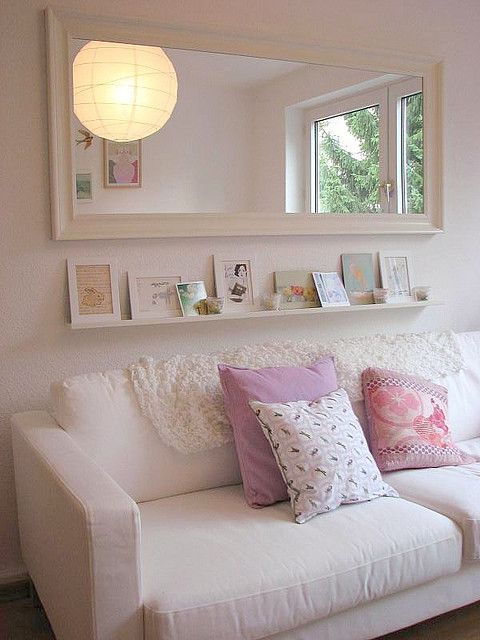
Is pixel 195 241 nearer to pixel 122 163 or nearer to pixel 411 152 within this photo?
pixel 122 163

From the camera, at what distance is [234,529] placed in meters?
2.29

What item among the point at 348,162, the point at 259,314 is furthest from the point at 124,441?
the point at 348,162

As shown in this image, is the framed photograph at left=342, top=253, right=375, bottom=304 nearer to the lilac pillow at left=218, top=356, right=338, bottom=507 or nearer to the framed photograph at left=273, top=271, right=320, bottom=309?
the framed photograph at left=273, top=271, right=320, bottom=309

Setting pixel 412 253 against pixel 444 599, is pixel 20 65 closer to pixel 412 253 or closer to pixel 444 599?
pixel 412 253

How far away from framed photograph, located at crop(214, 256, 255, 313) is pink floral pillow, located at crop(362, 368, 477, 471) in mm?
552

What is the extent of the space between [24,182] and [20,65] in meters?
0.38

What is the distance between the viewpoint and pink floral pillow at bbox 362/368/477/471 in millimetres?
2791

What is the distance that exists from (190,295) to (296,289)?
0.48m

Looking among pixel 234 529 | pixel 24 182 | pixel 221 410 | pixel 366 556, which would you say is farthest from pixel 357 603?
pixel 24 182

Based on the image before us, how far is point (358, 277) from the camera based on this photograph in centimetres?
342

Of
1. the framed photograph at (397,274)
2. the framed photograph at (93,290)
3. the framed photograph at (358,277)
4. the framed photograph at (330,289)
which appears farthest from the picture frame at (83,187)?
the framed photograph at (397,274)

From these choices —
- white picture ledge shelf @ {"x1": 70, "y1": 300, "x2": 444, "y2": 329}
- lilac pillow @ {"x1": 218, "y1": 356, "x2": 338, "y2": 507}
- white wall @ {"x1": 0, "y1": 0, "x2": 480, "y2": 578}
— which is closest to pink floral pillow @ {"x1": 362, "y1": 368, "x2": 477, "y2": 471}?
lilac pillow @ {"x1": 218, "y1": 356, "x2": 338, "y2": 507}

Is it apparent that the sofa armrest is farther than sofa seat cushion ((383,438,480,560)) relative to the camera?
No

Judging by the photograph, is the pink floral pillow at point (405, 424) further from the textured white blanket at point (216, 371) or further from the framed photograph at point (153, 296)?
the framed photograph at point (153, 296)
